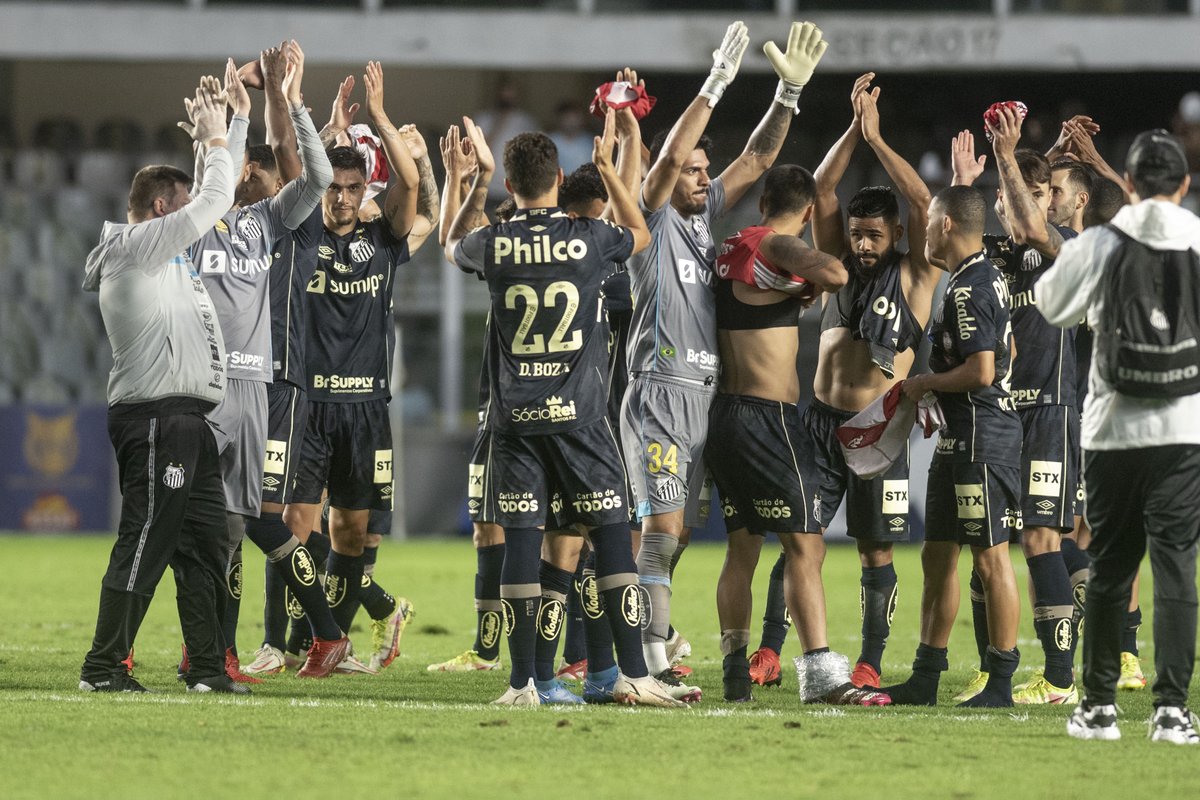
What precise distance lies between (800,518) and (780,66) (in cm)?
217

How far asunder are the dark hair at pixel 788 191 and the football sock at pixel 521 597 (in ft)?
6.42

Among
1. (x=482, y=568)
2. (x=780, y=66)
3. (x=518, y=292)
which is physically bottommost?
(x=482, y=568)

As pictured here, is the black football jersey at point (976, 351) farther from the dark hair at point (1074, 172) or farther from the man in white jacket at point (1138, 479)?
the dark hair at point (1074, 172)

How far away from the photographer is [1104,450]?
5.97 metres

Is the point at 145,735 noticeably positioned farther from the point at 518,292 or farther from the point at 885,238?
the point at 885,238

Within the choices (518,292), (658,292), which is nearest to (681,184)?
(658,292)

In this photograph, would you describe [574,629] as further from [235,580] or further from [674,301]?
[674,301]

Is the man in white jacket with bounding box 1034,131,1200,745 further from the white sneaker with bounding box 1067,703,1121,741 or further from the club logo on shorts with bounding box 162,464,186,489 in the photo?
the club logo on shorts with bounding box 162,464,186,489

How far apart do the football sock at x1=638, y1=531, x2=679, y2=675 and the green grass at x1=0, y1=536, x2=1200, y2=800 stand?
1.17ft

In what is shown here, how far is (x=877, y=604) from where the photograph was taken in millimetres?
8062

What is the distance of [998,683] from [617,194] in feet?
9.04

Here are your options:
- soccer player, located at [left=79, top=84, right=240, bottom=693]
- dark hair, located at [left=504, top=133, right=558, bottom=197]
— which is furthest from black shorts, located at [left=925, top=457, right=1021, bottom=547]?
soccer player, located at [left=79, top=84, right=240, bottom=693]

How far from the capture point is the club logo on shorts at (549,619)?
23.6ft

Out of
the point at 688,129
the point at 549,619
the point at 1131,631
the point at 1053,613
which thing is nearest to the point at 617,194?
the point at 688,129
